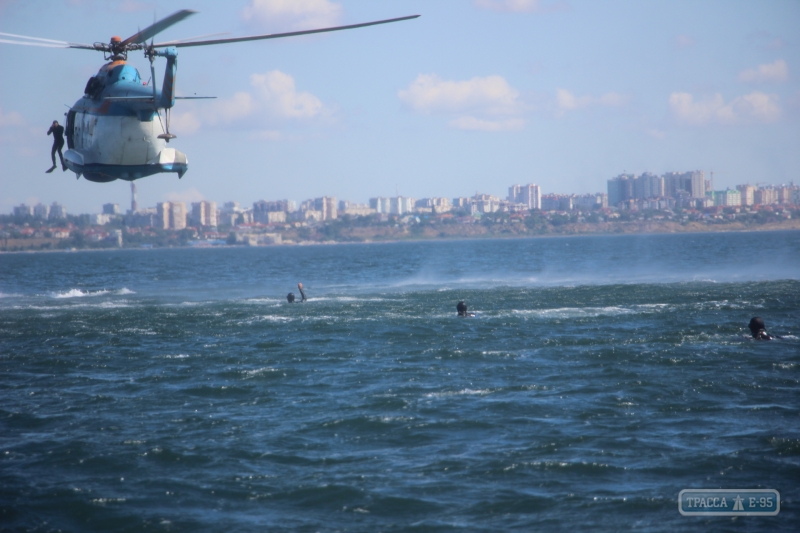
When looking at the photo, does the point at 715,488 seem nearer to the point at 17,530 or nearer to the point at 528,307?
the point at 17,530

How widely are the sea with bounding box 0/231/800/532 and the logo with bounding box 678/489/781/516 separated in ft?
0.68

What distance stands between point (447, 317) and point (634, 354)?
11165mm

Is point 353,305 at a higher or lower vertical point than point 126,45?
lower

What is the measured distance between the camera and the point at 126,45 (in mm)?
23562

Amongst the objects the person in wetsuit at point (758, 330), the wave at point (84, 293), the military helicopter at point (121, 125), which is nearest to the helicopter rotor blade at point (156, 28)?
the military helicopter at point (121, 125)

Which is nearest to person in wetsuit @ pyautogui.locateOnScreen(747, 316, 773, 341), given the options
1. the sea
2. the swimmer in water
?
the sea

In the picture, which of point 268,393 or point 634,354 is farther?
point 634,354

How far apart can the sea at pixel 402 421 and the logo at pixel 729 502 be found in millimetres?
206

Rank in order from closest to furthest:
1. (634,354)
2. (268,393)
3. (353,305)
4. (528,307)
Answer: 1. (268,393)
2. (634,354)
3. (528,307)
4. (353,305)

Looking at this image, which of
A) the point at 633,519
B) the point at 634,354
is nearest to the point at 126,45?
the point at 634,354

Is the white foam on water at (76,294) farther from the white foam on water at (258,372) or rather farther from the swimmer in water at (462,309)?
the white foam on water at (258,372)

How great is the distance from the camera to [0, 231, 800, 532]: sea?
478 inches

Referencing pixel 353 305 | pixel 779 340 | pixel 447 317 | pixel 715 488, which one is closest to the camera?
pixel 715 488

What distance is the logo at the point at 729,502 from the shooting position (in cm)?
1161
